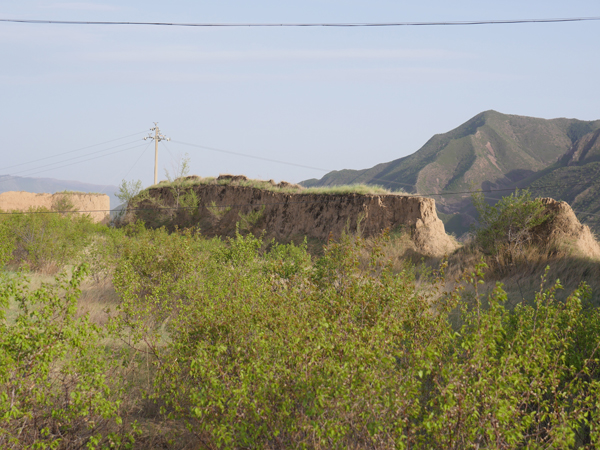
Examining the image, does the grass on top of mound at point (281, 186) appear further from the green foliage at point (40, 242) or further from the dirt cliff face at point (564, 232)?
the green foliage at point (40, 242)

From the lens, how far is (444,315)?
4.90 m

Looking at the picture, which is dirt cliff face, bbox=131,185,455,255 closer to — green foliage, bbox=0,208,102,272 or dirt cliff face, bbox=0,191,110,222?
dirt cliff face, bbox=0,191,110,222

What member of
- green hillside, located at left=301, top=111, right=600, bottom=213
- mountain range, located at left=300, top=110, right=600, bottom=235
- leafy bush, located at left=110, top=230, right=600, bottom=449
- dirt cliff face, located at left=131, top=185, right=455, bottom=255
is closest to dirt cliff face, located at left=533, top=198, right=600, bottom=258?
dirt cliff face, located at left=131, top=185, right=455, bottom=255

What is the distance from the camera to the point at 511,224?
1742cm

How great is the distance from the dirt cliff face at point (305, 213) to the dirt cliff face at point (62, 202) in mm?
5692

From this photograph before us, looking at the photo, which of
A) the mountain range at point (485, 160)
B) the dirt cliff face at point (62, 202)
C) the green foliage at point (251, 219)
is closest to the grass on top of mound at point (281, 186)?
the green foliage at point (251, 219)

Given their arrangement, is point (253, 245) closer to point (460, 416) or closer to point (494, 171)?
point (460, 416)

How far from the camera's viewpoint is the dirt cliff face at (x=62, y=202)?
3572cm

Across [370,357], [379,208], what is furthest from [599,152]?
[370,357]

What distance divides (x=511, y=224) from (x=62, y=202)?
36.1 meters

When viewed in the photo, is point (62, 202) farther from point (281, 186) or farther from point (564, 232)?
point (564, 232)

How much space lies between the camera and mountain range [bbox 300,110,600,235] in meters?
93.8

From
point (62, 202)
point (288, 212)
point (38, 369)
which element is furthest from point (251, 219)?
point (38, 369)

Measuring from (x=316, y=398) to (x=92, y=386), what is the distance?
268 cm
